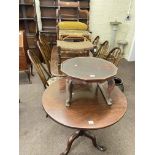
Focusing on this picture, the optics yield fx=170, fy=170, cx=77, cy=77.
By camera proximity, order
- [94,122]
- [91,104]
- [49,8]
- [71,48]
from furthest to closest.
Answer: [49,8] → [71,48] → [91,104] → [94,122]

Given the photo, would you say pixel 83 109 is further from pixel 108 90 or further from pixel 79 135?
pixel 79 135

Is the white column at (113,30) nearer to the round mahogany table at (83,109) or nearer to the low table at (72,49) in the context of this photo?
the low table at (72,49)

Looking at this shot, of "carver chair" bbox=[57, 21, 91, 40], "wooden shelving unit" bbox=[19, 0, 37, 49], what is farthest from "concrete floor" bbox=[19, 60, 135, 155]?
"wooden shelving unit" bbox=[19, 0, 37, 49]

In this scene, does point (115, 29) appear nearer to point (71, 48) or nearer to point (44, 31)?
point (44, 31)

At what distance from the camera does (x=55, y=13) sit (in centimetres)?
390

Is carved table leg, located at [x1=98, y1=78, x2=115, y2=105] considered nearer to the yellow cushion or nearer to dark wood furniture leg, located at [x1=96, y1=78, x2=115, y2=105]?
dark wood furniture leg, located at [x1=96, y1=78, x2=115, y2=105]

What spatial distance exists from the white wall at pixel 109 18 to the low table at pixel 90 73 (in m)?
2.89

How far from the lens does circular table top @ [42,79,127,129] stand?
120cm

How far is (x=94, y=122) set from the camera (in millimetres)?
1201

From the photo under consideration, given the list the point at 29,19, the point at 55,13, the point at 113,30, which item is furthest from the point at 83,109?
the point at 113,30
